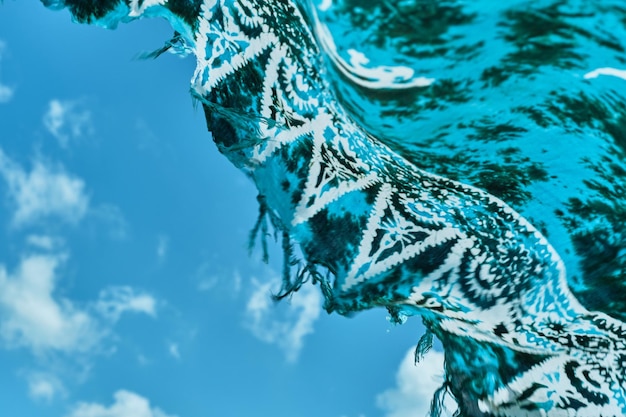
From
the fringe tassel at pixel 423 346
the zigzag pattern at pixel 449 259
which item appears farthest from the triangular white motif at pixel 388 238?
the fringe tassel at pixel 423 346

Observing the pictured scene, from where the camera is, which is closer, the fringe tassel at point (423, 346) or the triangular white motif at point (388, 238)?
the triangular white motif at point (388, 238)

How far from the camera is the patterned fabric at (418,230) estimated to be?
1.15 m

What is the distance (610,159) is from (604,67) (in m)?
0.20

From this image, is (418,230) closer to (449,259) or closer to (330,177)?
(449,259)

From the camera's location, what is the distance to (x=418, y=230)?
1.25m

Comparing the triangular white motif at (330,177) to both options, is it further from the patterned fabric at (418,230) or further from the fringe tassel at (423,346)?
the fringe tassel at (423,346)

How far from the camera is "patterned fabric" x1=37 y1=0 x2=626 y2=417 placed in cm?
115

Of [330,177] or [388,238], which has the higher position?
[330,177]

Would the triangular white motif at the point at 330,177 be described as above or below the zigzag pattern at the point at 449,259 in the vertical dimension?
above

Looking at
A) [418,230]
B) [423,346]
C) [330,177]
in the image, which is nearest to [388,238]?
[418,230]

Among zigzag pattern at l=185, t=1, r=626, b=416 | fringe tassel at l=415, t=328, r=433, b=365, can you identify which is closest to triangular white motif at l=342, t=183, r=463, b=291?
zigzag pattern at l=185, t=1, r=626, b=416

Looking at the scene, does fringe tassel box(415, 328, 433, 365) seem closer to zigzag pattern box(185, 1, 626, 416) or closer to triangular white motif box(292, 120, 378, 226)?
zigzag pattern box(185, 1, 626, 416)

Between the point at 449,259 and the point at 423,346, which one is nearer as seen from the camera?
the point at 449,259

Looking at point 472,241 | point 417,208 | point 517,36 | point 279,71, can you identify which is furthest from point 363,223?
point 517,36
